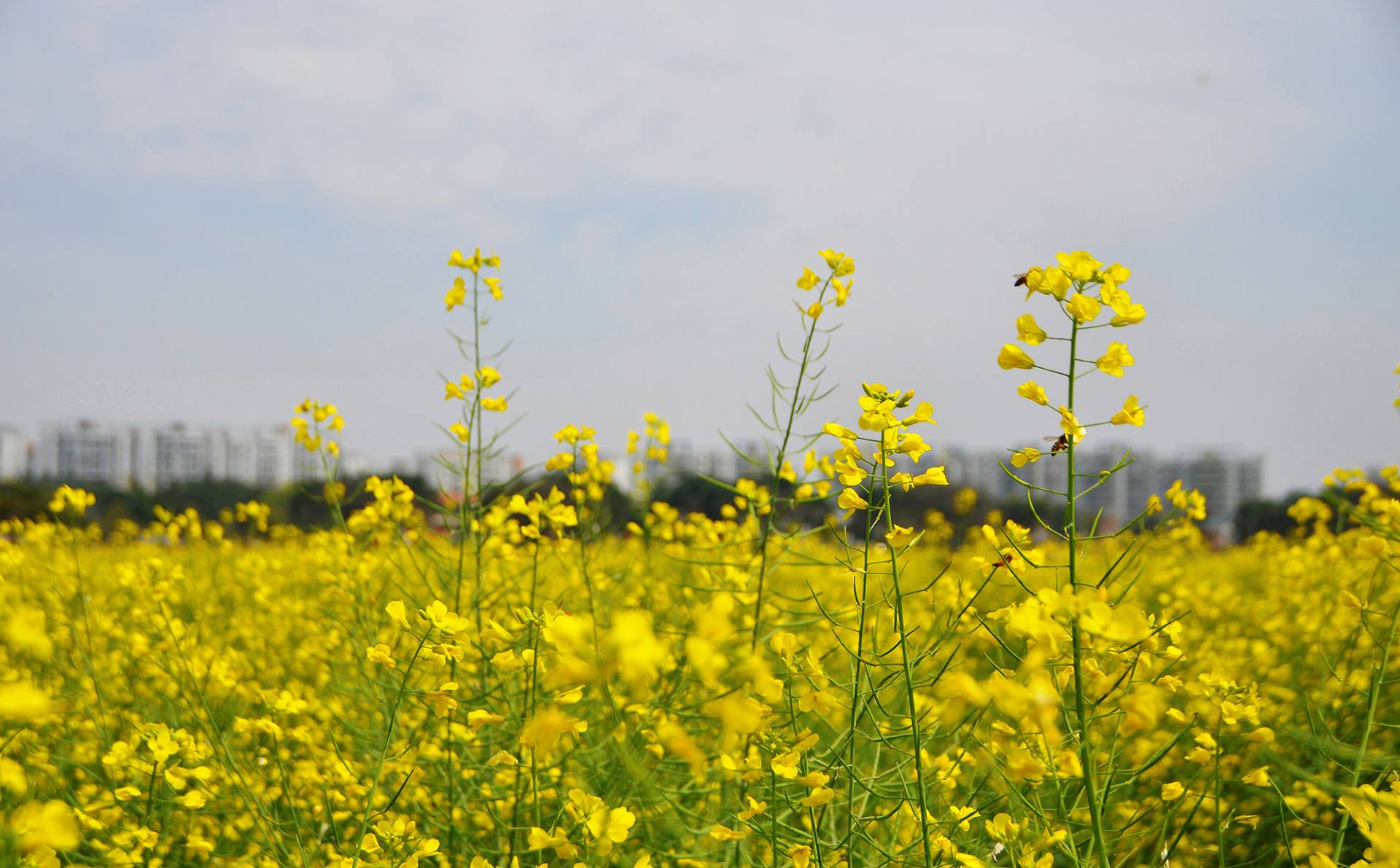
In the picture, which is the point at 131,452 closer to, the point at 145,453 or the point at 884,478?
the point at 145,453

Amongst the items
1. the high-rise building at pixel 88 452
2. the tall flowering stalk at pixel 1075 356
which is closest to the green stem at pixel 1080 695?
the tall flowering stalk at pixel 1075 356

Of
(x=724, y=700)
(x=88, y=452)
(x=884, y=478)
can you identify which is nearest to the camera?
(x=724, y=700)

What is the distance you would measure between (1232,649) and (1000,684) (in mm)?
3687

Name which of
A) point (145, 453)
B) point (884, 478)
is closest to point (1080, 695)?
point (884, 478)

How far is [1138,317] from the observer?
4.25ft

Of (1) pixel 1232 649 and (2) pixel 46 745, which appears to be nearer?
(2) pixel 46 745

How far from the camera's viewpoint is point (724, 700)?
36.6 inches

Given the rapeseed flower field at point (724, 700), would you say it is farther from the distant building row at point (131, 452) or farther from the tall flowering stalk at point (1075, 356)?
the distant building row at point (131, 452)

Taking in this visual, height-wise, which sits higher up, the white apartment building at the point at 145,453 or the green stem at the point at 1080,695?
the green stem at the point at 1080,695

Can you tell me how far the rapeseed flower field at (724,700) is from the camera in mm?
1174

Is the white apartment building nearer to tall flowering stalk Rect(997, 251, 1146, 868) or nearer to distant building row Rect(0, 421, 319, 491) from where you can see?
distant building row Rect(0, 421, 319, 491)

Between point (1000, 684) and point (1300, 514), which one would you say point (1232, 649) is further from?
point (1000, 684)

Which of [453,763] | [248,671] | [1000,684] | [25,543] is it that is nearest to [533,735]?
[1000,684]

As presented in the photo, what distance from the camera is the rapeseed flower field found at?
117cm
